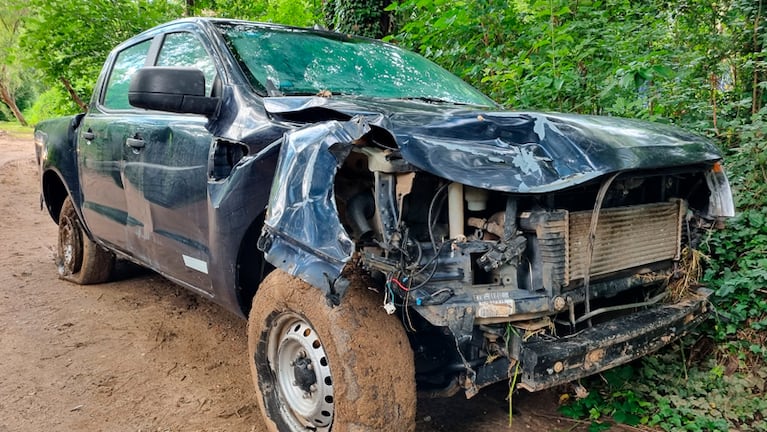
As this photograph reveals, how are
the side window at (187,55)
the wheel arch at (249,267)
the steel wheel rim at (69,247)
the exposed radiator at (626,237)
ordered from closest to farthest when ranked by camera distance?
the exposed radiator at (626,237) → the wheel arch at (249,267) → the side window at (187,55) → the steel wheel rim at (69,247)

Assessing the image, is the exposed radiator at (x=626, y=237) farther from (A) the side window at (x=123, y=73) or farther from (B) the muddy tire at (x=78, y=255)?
(B) the muddy tire at (x=78, y=255)

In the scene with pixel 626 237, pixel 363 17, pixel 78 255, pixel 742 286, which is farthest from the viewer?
pixel 363 17

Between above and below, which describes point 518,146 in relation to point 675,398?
above

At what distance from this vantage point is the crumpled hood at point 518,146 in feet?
6.69

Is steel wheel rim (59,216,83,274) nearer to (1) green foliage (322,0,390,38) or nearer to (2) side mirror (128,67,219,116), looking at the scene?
(2) side mirror (128,67,219,116)

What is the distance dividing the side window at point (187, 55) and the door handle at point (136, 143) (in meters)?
0.54

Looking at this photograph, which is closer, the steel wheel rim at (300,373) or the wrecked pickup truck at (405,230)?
the wrecked pickup truck at (405,230)

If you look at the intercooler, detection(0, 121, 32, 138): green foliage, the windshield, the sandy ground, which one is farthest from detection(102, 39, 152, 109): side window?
detection(0, 121, 32, 138): green foliage

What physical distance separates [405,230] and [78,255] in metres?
4.18

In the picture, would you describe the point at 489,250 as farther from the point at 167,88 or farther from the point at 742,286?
the point at 742,286

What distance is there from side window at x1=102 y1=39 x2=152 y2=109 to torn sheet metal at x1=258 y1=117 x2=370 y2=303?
8.18 feet

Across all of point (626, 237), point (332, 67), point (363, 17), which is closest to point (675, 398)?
point (626, 237)

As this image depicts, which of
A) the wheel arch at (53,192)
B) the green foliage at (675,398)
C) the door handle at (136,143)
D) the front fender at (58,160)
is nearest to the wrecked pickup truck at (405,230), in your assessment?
the door handle at (136,143)

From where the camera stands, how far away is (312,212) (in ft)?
6.64
